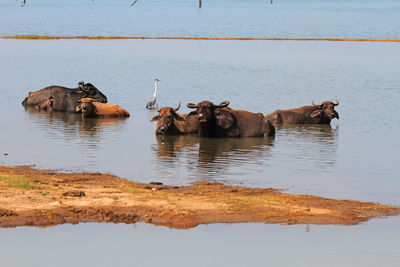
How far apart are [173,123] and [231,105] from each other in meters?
9.61

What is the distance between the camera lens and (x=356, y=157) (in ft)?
71.9

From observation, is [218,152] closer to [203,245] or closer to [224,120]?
[224,120]

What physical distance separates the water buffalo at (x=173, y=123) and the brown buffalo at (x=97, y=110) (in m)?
4.75

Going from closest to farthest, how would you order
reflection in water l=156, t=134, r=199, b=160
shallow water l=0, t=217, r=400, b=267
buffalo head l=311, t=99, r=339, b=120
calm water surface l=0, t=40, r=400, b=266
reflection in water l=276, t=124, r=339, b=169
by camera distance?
shallow water l=0, t=217, r=400, b=267 < calm water surface l=0, t=40, r=400, b=266 < reflection in water l=276, t=124, r=339, b=169 < reflection in water l=156, t=134, r=199, b=160 < buffalo head l=311, t=99, r=339, b=120

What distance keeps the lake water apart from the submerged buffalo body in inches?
22.6

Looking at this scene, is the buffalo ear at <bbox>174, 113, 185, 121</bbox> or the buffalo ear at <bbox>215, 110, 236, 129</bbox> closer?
the buffalo ear at <bbox>215, 110, 236, 129</bbox>

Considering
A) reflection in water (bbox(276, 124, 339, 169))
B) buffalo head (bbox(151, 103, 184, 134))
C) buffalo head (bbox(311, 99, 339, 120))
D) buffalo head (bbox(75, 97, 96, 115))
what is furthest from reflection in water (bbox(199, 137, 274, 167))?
buffalo head (bbox(75, 97, 96, 115))

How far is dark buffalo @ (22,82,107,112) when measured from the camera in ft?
103

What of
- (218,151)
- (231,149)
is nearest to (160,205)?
(218,151)

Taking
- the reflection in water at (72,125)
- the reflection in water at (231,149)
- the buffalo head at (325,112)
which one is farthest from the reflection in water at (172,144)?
the buffalo head at (325,112)

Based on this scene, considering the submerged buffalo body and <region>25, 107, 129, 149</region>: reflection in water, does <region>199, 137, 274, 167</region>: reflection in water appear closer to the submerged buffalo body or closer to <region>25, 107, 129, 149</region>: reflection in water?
<region>25, 107, 129, 149</region>: reflection in water

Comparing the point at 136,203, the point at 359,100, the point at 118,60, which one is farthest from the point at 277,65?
the point at 136,203

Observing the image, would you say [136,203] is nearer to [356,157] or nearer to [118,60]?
[356,157]

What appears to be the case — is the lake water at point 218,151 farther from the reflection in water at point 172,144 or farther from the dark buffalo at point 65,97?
the dark buffalo at point 65,97
